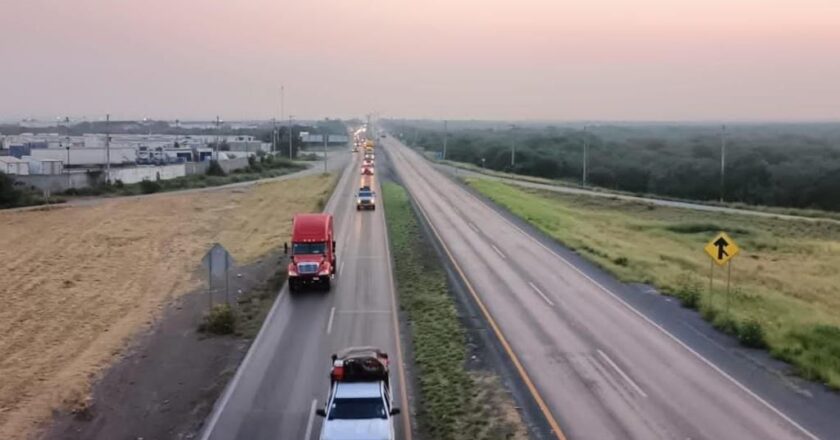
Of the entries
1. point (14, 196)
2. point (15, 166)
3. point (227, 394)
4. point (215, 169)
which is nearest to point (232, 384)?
point (227, 394)

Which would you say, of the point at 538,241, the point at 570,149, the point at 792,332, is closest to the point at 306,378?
the point at 792,332

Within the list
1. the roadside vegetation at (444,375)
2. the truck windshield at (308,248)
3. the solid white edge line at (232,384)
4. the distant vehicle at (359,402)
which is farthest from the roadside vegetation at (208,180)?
the distant vehicle at (359,402)

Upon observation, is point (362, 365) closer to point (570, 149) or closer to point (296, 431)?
point (296, 431)

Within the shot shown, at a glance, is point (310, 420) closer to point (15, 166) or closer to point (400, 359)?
point (400, 359)

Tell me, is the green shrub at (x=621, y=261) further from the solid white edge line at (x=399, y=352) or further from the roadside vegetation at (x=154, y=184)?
the roadside vegetation at (x=154, y=184)

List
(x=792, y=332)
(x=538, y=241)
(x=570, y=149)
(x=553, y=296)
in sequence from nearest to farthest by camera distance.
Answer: (x=792, y=332)
(x=553, y=296)
(x=538, y=241)
(x=570, y=149)

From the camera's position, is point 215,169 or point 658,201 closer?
point 658,201

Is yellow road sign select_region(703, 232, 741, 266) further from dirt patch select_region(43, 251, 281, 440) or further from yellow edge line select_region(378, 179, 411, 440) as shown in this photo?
dirt patch select_region(43, 251, 281, 440)
